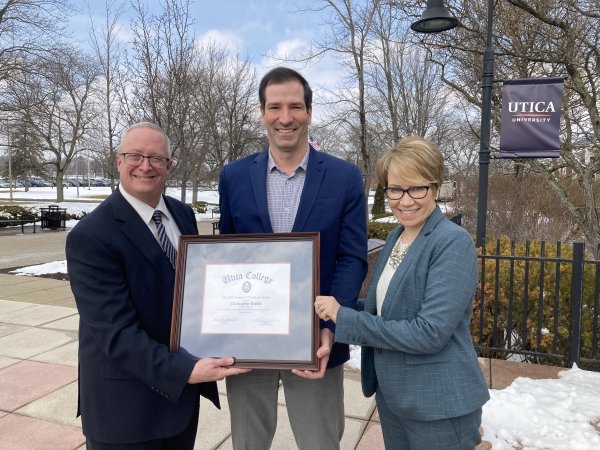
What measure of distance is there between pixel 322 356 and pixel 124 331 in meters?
0.76

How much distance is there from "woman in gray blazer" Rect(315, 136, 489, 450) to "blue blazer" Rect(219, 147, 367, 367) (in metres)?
0.26

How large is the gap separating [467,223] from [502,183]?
1354 millimetres

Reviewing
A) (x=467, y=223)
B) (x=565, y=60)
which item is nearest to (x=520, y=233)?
(x=467, y=223)

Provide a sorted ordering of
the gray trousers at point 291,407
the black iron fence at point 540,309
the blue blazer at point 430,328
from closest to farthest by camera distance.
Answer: the blue blazer at point 430,328
the gray trousers at point 291,407
the black iron fence at point 540,309

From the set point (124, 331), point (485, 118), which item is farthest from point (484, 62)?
point (124, 331)

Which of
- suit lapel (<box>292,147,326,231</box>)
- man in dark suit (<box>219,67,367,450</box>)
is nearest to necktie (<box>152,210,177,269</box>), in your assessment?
man in dark suit (<box>219,67,367,450</box>)

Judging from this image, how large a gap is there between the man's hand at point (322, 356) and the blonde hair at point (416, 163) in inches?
27.3

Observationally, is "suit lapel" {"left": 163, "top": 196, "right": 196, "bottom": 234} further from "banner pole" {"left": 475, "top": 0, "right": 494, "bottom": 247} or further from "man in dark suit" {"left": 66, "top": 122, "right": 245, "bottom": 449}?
"banner pole" {"left": 475, "top": 0, "right": 494, "bottom": 247}

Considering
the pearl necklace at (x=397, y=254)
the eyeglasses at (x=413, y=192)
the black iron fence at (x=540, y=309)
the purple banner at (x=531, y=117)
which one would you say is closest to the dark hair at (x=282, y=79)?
the eyeglasses at (x=413, y=192)

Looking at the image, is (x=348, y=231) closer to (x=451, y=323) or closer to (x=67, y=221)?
(x=451, y=323)

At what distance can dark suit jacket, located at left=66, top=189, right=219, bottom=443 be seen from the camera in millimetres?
1710

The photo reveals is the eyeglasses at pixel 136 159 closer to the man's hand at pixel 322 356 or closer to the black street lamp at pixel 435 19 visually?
the man's hand at pixel 322 356

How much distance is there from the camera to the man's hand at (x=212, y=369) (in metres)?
1.73

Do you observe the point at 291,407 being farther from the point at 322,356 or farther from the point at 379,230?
the point at 379,230
